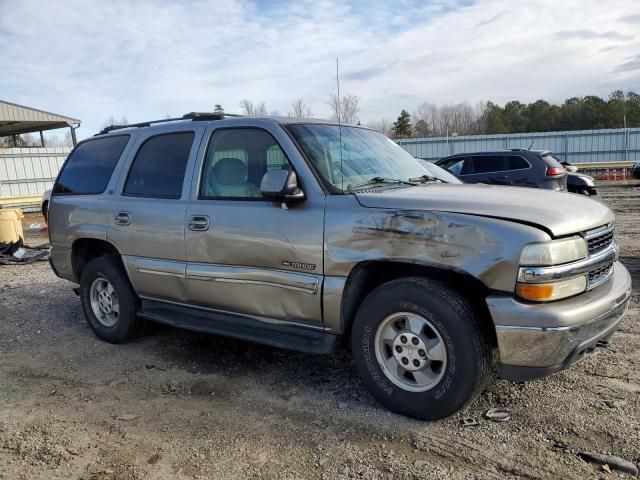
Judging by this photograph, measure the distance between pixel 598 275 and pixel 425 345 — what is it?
1.16 m

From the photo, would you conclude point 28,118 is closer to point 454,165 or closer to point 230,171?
point 454,165

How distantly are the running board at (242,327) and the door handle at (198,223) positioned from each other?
0.69 meters

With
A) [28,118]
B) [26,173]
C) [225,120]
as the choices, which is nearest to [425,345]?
[225,120]

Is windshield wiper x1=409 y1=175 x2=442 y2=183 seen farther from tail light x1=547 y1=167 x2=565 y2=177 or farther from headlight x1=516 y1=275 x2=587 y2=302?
tail light x1=547 y1=167 x2=565 y2=177

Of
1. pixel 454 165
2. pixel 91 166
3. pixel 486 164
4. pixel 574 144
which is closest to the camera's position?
pixel 91 166

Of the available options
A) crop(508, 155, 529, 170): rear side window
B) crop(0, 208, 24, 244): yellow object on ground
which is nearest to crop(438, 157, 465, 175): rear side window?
crop(508, 155, 529, 170): rear side window

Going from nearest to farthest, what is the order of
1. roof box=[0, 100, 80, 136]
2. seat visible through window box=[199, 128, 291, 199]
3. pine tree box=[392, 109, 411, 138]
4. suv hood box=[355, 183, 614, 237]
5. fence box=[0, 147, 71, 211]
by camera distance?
1. suv hood box=[355, 183, 614, 237]
2. seat visible through window box=[199, 128, 291, 199]
3. fence box=[0, 147, 71, 211]
4. roof box=[0, 100, 80, 136]
5. pine tree box=[392, 109, 411, 138]

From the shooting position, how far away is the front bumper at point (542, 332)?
9.31ft

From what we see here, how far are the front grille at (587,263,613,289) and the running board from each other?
5.36ft

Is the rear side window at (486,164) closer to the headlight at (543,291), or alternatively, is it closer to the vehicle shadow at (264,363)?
the vehicle shadow at (264,363)

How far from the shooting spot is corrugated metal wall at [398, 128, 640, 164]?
96.6 ft

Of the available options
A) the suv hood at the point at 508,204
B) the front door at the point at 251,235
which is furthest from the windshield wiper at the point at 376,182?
the front door at the point at 251,235

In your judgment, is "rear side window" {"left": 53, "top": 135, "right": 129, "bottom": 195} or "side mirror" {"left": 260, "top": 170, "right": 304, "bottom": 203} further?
"rear side window" {"left": 53, "top": 135, "right": 129, "bottom": 195}

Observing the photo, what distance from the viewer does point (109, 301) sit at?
5.17 meters
